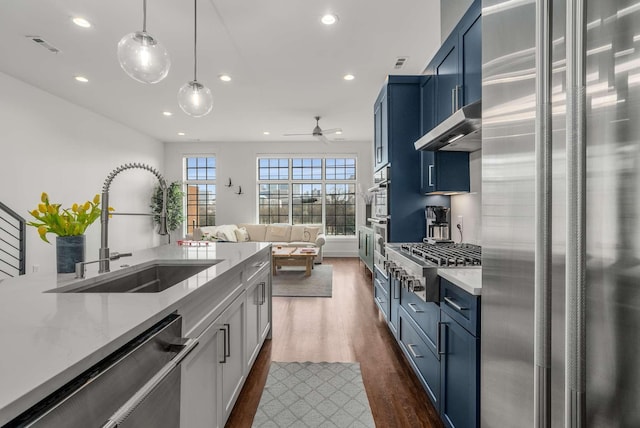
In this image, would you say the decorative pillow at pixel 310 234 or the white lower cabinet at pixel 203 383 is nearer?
the white lower cabinet at pixel 203 383

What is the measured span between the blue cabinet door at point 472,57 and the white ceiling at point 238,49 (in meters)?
1.12

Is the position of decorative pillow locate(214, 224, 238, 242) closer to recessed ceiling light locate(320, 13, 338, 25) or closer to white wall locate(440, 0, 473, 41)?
recessed ceiling light locate(320, 13, 338, 25)

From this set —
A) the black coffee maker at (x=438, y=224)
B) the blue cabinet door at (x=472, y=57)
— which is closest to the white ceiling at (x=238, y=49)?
the blue cabinet door at (x=472, y=57)

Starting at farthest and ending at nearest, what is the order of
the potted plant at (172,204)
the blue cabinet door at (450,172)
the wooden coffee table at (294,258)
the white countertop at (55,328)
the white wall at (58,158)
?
the potted plant at (172,204) → the wooden coffee table at (294,258) → the white wall at (58,158) → the blue cabinet door at (450,172) → the white countertop at (55,328)

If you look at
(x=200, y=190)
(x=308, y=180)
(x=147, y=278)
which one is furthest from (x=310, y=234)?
(x=147, y=278)

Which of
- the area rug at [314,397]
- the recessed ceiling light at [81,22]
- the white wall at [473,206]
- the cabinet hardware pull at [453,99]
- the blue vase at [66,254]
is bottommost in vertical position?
the area rug at [314,397]

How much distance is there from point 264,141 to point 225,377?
23.8ft

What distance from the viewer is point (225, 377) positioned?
1.60 meters

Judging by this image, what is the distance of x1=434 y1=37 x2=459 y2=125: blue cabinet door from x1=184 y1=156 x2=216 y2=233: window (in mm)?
7012

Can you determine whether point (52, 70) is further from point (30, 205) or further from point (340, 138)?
point (340, 138)

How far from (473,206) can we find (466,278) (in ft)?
4.35

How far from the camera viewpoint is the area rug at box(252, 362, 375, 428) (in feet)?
5.92

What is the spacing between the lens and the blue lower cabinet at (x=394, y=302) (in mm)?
2621

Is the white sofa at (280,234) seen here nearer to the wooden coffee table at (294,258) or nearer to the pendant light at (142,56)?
the wooden coffee table at (294,258)
